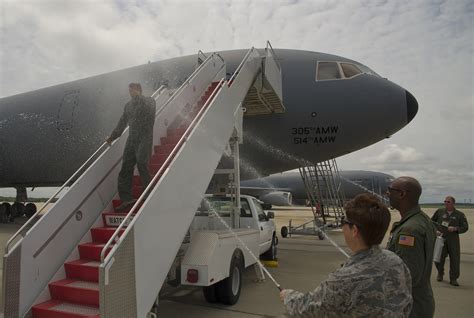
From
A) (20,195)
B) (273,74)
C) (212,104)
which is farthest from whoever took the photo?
(20,195)

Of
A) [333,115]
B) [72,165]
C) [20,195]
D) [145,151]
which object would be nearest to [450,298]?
[333,115]

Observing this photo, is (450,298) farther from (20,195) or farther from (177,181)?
(20,195)

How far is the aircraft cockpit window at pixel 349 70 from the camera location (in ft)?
33.0

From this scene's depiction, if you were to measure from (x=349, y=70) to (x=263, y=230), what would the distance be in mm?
5268

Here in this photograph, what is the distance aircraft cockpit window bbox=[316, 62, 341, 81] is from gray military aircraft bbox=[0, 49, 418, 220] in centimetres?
3

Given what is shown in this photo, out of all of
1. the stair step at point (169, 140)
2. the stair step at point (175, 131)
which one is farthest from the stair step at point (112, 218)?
the stair step at point (175, 131)

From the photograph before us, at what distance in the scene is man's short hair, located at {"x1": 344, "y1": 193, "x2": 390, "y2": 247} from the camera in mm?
1966

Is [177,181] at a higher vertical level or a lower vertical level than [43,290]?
higher

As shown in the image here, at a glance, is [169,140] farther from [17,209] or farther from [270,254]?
[17,209]

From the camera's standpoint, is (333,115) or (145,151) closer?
(145,151)

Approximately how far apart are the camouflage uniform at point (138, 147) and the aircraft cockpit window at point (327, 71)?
20.1 feet

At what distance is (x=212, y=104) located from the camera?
5770mm

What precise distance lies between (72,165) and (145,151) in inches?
329

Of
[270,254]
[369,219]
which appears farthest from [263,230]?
[369,219]
